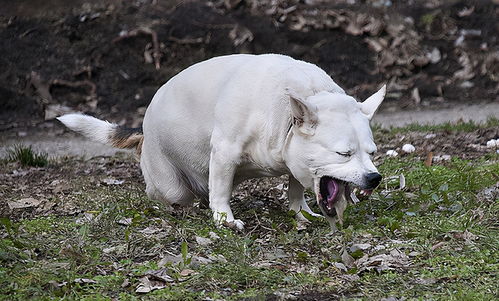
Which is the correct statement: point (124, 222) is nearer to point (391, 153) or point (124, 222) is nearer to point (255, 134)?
point (255, 134)

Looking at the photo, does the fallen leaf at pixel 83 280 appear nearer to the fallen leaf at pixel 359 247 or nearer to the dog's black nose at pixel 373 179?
the fallen leaf at pixel 359 247

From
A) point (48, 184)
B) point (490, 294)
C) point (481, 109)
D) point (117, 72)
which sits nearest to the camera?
point (490, 294)

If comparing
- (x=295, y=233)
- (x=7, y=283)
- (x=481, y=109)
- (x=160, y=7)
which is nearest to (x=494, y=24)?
(x=481, y=109)

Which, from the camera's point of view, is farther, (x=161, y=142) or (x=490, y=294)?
(x=161, y=142)

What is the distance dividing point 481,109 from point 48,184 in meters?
5.76

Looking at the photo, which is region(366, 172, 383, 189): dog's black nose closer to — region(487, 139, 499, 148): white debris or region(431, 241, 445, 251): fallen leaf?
region(431, 241, 445, 251): fallen leaf

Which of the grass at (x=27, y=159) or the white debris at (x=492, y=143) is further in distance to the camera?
the grass at (x=27, y=159)

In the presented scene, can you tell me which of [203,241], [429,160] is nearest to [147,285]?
[203,241]

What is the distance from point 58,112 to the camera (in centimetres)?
1127

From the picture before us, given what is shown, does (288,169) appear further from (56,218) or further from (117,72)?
(117,72)

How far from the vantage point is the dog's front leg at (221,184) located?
5.21m

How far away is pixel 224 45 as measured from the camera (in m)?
12.2

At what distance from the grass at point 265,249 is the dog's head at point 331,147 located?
0.92 feet

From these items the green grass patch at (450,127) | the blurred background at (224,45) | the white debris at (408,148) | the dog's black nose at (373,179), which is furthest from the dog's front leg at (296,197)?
the blurred background at (224,45)
